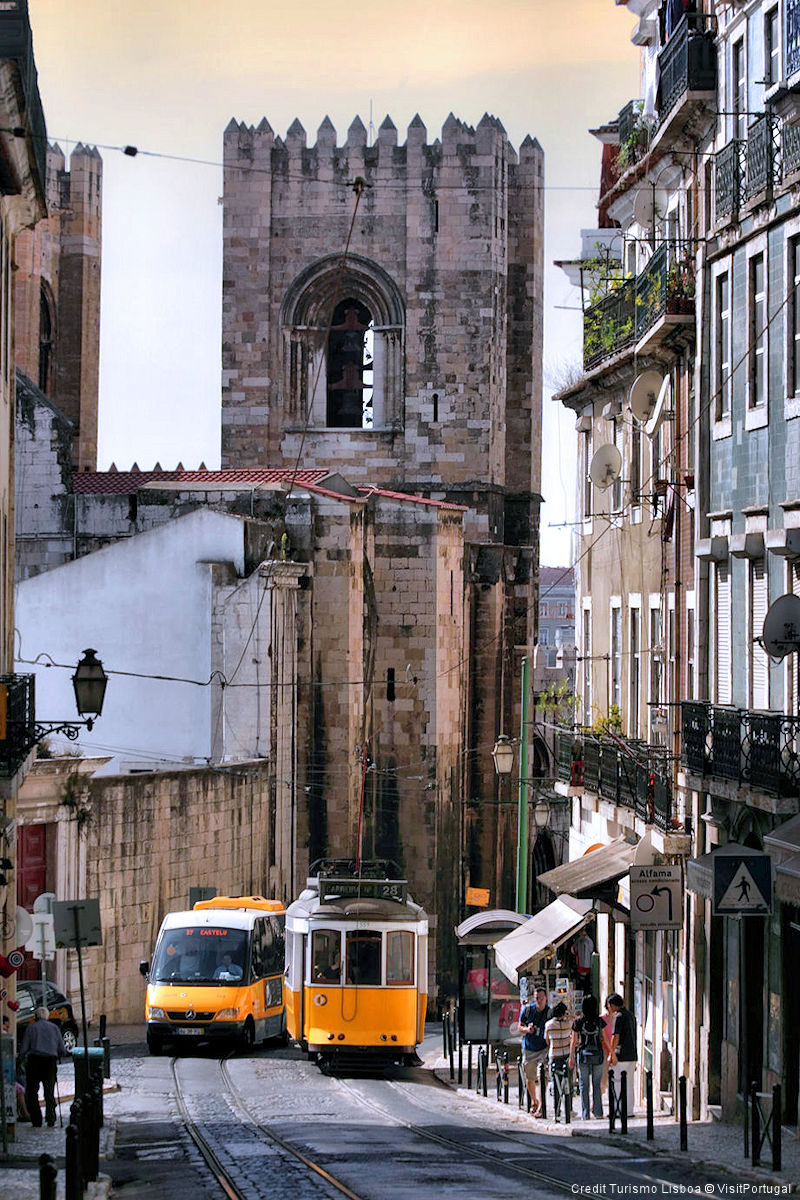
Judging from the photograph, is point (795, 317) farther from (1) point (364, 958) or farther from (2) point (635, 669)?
(1) point (364, 958)

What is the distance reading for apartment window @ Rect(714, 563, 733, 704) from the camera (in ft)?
73.5

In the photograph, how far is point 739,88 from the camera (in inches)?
875

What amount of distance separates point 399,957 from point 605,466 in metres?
6.60

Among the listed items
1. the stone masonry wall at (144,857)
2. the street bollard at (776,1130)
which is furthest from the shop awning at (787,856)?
the stone masonry wall at (144,857)

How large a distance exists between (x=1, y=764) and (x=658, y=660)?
30.7 ft

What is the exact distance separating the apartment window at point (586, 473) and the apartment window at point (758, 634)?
33.7 feet

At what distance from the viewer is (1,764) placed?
2000 centimetres

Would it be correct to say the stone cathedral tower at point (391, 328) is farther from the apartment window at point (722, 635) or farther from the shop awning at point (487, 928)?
the apartment window at point (722, 635)

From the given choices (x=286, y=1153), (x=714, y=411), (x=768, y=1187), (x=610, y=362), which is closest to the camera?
(x=768, y=1187)

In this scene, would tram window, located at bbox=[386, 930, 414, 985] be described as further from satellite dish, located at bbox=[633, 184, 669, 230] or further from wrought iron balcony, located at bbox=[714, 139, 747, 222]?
wrought iron balcony, located at bbox=[714, 139, 747, 222]

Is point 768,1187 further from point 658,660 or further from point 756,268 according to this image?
point 658,660

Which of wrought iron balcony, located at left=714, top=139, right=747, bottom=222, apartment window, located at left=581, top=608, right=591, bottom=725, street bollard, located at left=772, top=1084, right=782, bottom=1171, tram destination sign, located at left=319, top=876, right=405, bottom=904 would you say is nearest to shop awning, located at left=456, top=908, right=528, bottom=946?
tram destination sign, located at left=319, top=876, right=405, bottom=904

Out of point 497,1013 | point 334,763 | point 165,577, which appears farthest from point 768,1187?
point 334,763

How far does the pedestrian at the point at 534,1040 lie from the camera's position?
883 inches
